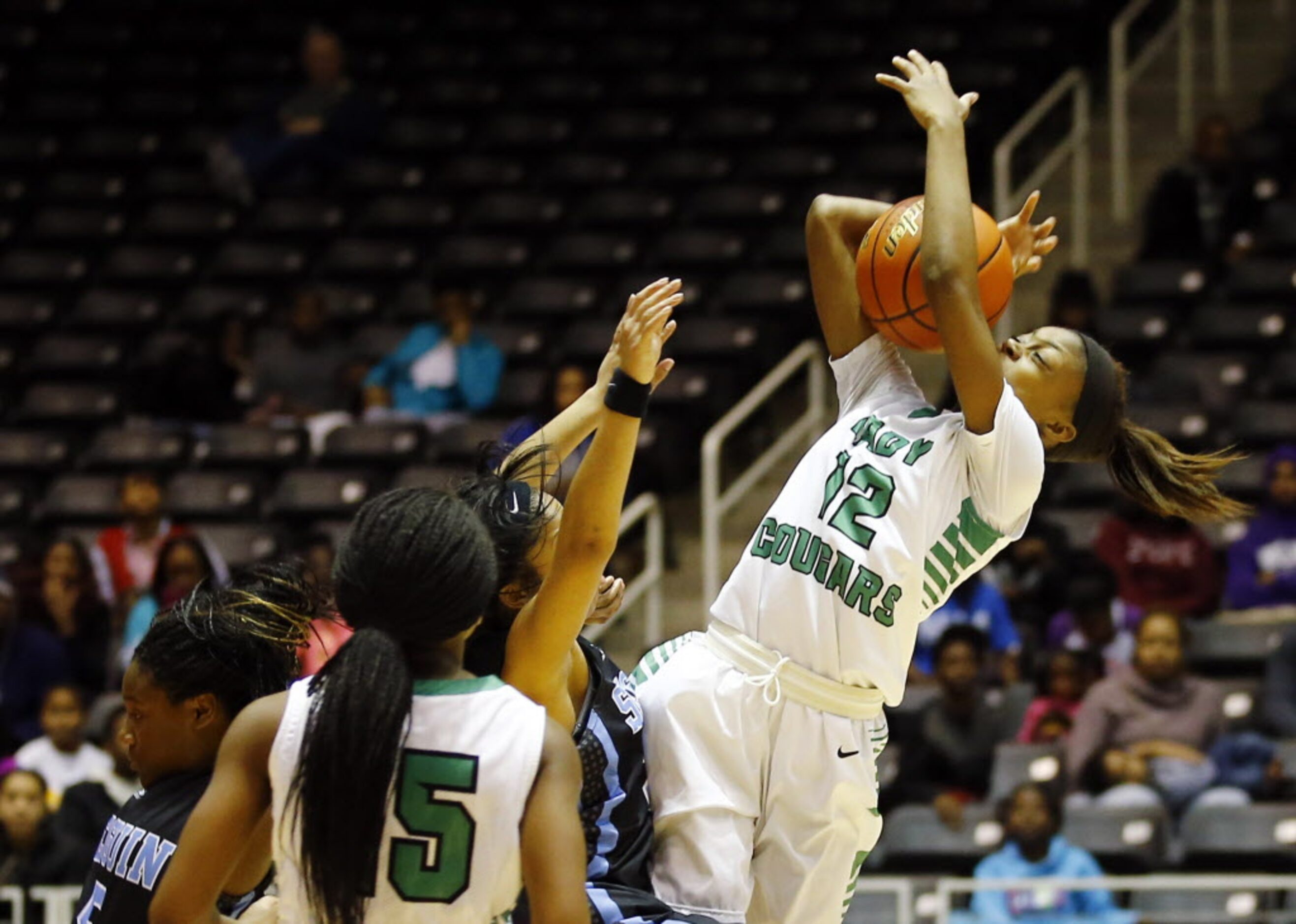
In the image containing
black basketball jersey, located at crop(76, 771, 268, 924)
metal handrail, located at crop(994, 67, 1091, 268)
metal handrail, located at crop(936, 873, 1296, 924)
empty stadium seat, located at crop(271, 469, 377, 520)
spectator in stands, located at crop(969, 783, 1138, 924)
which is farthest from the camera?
metal handrail, located at crop(994, 67, 1091, 268)

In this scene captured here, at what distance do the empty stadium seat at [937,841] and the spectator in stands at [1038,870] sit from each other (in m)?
0.07

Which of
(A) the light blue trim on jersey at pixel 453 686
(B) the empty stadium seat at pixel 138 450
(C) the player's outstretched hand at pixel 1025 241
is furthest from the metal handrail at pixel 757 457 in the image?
(A) the light blue trim on jersey at pixel 453 686

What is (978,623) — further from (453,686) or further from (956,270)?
(453,686)

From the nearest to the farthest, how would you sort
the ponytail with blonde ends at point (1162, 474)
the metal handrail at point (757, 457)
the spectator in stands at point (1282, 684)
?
the ponytail with blonde ends at point (1162, 474), the spectator in stands at point (1282, 684), the metal handrail at point (757, 457)

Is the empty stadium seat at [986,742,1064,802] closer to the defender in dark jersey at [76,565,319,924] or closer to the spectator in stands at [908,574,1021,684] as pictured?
the spectator in stands at [908,574,1021,684]

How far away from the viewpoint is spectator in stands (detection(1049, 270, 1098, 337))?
900cm

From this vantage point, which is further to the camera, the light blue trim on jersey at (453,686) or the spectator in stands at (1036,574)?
the spectator in stands at (1036,574)

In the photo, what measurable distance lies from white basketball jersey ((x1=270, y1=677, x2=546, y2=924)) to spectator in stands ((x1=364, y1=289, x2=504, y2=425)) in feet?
23.3

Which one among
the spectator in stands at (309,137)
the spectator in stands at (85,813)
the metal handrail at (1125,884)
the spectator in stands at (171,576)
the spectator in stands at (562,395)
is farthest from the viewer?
the spectator in stands at (309,137)

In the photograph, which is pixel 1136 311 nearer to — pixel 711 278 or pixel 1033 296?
pixel 1033 296

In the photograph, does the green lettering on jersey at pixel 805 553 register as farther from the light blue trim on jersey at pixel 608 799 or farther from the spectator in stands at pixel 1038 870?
the spectator in stands at pixel 1038 870

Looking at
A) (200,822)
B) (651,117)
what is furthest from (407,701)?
(651,117)

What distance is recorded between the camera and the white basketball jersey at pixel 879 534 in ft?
11.8

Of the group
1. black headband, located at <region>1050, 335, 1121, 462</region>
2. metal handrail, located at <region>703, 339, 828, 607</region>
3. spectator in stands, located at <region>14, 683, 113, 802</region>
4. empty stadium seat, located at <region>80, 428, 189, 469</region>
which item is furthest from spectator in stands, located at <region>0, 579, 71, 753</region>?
black headband, located at <region>1050, 335, 1121, 462</region>
